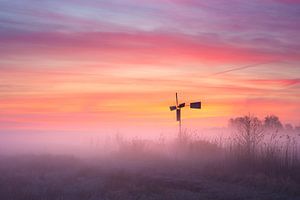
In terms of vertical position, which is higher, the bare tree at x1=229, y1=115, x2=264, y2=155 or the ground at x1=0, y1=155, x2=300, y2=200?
the bare tree at x1=229, y1=115, x2=264, y2=155

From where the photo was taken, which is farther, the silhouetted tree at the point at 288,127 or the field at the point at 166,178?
the silhouetted tree at the point at 288,127

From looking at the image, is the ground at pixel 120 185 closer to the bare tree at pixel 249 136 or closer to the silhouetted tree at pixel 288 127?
the bare tree at pixel 249 136

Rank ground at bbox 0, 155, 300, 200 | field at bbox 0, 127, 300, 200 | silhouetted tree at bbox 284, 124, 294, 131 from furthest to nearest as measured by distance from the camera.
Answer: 1. silhouetted tree at bbox 284, 124, 294, 131
2. field at bbox 0, 127, 300, 200
3. ground at bbox 0, 155, 300, 200

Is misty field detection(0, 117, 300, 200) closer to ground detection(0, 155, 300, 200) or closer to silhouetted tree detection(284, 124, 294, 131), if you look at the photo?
ground detection(0, 155, 300, 200)

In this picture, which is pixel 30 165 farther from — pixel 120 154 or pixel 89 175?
pixel 120 154

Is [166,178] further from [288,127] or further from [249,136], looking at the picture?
[288,127]

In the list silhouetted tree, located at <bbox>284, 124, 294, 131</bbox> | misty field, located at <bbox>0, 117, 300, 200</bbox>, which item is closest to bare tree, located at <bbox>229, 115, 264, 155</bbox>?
Result: misty field, located at <bbox>0, 117, 300, 200</bbox>

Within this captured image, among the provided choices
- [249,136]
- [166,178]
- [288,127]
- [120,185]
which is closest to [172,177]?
[166,178]

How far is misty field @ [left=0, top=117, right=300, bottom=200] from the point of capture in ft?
54.1

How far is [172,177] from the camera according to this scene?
20859mm

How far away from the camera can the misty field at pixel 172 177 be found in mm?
16484

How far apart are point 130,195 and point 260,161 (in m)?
8.73

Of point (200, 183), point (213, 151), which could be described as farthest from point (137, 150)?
point (200, 183)

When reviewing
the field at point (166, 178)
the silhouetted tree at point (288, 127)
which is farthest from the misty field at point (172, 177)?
the silhouetted tree at point (288, 127)
